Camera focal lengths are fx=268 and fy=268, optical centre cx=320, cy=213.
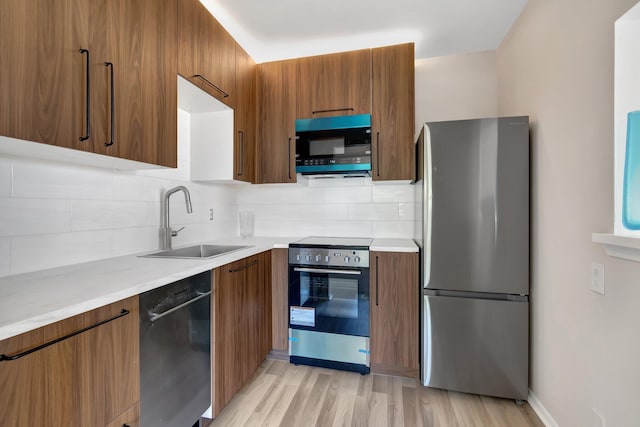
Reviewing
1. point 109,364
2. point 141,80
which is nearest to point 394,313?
point 109,364

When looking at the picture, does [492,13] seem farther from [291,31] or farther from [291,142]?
[291,142]

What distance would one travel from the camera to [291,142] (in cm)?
231

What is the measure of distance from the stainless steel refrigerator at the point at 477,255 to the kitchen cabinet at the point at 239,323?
1.14 m

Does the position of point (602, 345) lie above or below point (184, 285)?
below

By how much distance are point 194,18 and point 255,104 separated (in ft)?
2.61

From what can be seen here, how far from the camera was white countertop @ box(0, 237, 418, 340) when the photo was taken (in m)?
0.69

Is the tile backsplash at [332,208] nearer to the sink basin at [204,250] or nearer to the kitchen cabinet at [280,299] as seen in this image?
the kitchen cabinet at [280,299]

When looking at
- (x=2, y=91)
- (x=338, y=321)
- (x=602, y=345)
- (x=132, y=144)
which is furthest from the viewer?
(x=338, y=321)

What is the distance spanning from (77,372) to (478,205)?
197cm

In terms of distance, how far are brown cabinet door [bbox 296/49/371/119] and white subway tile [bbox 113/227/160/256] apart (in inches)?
56.2

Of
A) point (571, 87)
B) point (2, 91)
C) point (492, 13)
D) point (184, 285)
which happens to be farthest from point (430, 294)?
point (2, 91)

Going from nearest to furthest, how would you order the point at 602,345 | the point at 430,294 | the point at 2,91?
the point at 2,91
the point at 602,345
the point at 430,294

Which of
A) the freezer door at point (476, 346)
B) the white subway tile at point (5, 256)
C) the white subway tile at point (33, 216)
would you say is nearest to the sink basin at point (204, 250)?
the white subway tile at point (33, 216)

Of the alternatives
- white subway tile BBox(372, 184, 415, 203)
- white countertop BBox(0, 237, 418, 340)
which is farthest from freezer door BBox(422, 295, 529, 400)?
white countertop BBox(0, 237, 418, 340)
